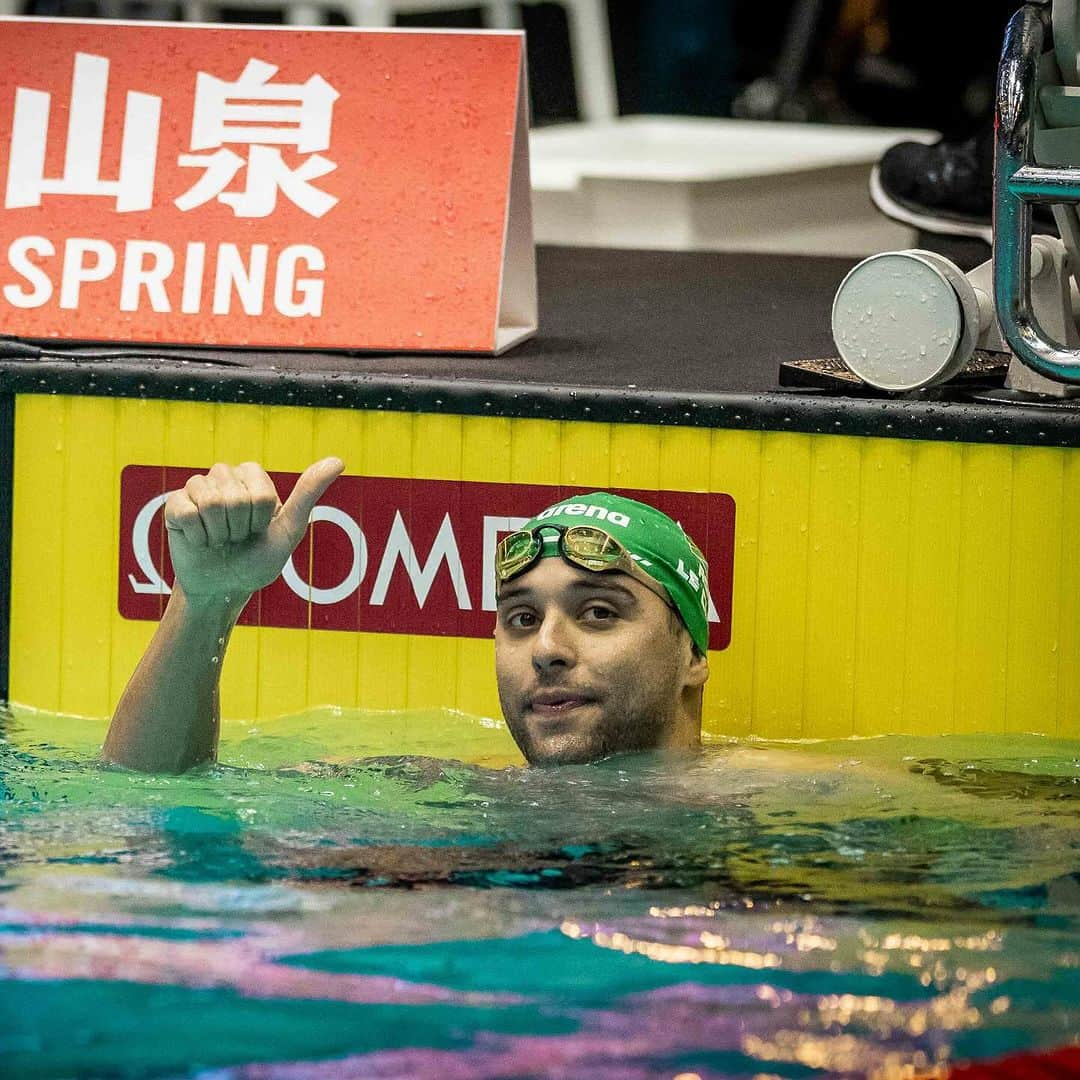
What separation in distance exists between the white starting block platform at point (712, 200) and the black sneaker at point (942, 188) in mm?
580

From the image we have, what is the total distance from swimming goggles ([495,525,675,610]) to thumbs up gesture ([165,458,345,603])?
1.03 feet

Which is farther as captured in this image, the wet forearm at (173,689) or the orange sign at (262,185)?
the orange sign at (262,185)

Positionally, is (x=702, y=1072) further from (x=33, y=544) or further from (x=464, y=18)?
(x=464, y=18)

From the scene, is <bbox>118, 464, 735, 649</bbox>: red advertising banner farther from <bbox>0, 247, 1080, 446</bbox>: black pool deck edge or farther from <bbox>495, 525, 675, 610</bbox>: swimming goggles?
<bbox>495, 525, 675, 610</bbox>: swimming goggles

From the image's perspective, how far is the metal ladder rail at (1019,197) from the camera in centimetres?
294

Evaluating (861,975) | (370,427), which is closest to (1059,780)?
(861,975)

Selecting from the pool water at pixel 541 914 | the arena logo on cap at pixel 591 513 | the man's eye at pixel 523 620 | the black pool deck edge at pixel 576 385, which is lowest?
the pool water at pixel 541 914

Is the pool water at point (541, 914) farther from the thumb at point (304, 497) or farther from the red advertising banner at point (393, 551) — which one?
the thumb at point (304, 497)

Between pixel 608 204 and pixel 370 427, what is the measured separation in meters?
2.88

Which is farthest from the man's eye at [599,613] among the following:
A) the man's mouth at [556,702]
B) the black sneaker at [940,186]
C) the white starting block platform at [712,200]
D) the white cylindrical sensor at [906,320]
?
the white starting block platform at [712,200]

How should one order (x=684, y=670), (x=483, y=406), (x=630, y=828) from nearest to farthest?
1. (x=630, y=828)
2. (x=684, y=670)
3. (x=483, y=406)

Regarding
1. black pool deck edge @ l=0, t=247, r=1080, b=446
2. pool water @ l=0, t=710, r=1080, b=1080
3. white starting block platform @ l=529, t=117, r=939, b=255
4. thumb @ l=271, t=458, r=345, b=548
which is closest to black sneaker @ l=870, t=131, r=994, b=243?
white starting block platform @ l=529, t=117, r=939, b=255

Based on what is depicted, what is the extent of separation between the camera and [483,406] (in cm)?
338

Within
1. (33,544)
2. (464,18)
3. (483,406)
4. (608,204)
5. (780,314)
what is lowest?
(33,544)
